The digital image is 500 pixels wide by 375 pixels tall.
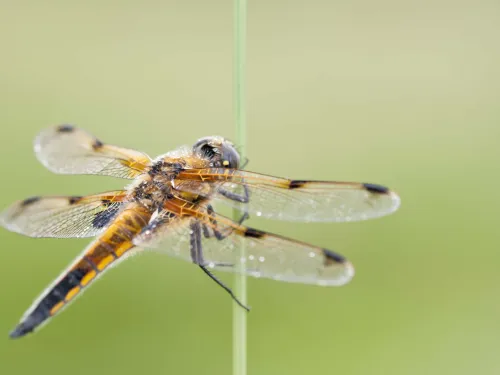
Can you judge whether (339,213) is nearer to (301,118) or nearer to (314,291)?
(314,291)

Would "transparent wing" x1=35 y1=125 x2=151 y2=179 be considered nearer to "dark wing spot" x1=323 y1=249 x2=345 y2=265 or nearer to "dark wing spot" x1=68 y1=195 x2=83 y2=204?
"dark wing spot" x1=68 y1=195 x2=83 y2=204

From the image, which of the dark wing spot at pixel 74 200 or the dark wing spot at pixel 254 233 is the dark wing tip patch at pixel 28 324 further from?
the dark wing spot at pixel 254 233

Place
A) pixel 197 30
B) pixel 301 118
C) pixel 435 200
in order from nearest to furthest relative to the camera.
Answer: pixel 435 200 < pixel 301 118 < pixel 197 30

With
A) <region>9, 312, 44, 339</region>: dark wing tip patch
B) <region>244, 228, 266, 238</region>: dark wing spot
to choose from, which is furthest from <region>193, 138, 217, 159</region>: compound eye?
<region>9, 312, 44, 339</region>: dark wing tip patch

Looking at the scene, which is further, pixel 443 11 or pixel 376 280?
pixel 443 11

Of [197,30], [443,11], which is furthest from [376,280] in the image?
[443,11]

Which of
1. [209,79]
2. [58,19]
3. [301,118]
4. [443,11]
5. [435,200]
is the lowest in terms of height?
[435,200]

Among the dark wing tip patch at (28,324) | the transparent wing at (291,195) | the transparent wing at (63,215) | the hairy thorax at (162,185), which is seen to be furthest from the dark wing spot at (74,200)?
the dark wing tip patch at (28,324)

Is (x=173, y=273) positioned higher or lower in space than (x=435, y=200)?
lower
